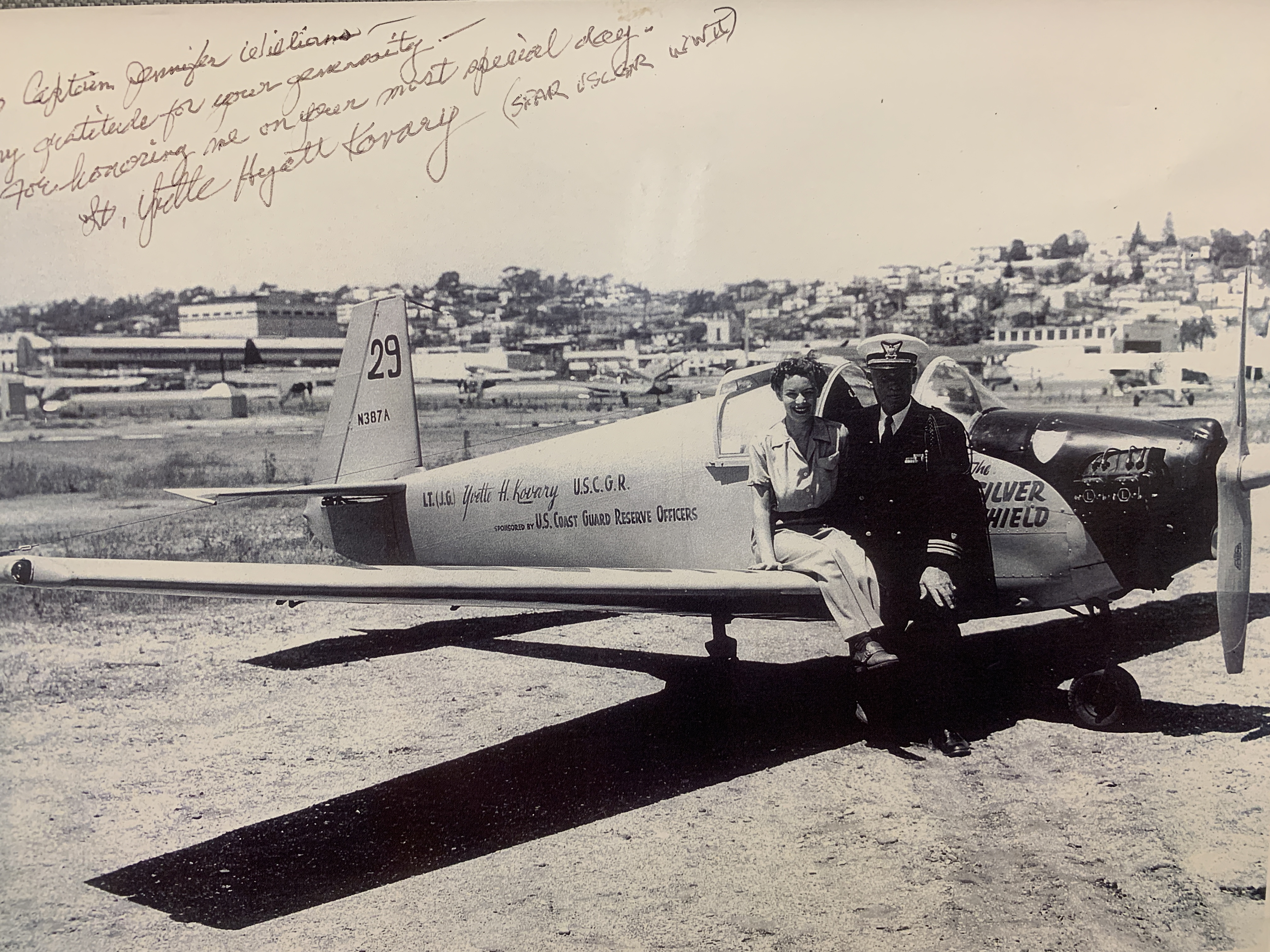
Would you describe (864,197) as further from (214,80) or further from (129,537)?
(129,537)

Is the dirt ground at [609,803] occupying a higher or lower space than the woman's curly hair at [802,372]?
lower

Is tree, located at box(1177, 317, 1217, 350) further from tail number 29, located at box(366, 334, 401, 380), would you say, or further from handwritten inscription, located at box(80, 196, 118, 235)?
handwritten inscription, located at box(80, 196, 118, 235)

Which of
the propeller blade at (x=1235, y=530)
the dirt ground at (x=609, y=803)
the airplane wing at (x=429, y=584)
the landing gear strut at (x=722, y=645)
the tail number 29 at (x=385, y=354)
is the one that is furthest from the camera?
the landing gear strut at (x=722, y=645)

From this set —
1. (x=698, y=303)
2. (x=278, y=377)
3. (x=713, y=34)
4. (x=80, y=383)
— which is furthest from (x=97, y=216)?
(x=713, y=34)

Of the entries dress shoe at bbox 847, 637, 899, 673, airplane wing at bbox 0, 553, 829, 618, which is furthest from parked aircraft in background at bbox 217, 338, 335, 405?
dress shoe at bbox 847, 637, 899, 673

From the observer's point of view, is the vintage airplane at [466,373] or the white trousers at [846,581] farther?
the vintage airplane at [466,373]
